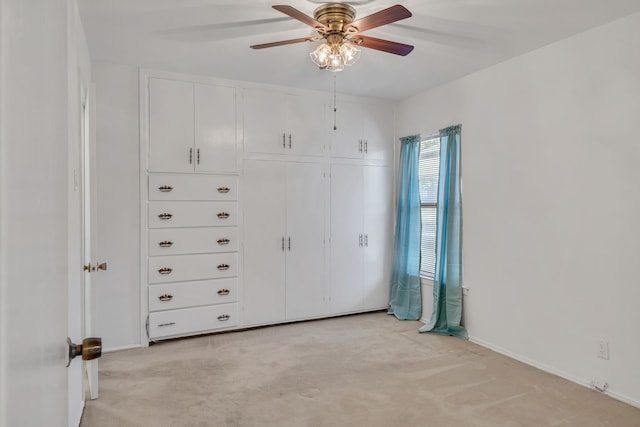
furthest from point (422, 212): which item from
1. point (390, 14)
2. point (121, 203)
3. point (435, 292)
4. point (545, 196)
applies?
point (121, 203)

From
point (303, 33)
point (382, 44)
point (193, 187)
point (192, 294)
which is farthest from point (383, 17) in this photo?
point (192, 294)

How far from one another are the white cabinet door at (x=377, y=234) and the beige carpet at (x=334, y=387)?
105 cm

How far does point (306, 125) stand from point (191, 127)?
4.23 feet

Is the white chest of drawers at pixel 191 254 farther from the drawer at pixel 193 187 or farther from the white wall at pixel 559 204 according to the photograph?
the white wall at pixel 559 204

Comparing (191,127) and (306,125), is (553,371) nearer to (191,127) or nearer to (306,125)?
(306,125)

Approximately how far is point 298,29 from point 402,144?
235cm

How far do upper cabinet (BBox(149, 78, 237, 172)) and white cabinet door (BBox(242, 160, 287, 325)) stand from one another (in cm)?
36

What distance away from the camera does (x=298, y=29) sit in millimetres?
3020

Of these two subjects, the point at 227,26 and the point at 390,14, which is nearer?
the point at 390,14

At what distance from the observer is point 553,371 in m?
3.25

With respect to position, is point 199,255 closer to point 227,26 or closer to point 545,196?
point 227,26

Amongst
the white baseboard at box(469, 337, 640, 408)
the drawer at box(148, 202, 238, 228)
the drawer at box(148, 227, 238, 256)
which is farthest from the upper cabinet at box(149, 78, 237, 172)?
the white baseboard at box(469, 337, 640, 408)

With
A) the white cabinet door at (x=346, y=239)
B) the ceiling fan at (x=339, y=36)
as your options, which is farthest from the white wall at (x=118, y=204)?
the white cabinet door at (x=346, y=239)

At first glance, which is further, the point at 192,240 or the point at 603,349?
the point at 192,240
